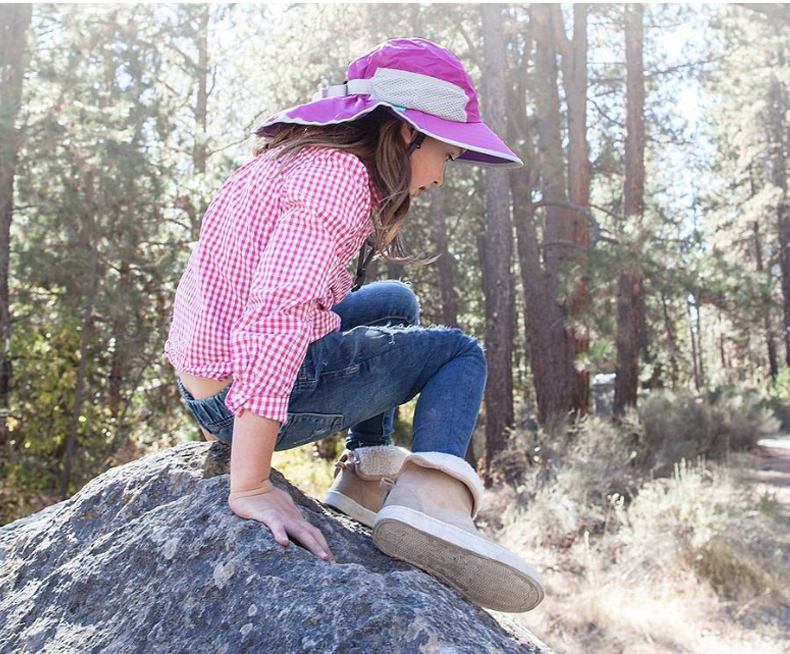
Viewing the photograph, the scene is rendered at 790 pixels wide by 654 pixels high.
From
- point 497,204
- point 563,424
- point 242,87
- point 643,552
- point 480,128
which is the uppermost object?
point 242,87

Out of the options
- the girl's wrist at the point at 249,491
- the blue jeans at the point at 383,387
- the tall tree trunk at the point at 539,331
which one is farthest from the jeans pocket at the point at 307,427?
the tall tree trunk at the point at 539,331

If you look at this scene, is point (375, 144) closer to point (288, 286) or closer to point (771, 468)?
point (288, 286)

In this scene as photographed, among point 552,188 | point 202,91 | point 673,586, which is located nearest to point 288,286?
point 673,586

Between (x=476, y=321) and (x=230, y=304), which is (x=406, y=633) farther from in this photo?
(x=476, y=321)

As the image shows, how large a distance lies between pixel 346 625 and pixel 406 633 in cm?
11

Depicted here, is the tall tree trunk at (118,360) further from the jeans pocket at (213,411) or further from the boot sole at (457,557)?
the boot sole at (457,557)

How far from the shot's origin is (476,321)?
694 inches

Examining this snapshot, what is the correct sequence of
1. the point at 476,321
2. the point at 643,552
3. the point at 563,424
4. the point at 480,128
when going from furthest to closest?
the point at 476,321 → the point at 563,424 → the point at 643,552 → the point at 480,128

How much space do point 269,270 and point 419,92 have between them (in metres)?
0.60

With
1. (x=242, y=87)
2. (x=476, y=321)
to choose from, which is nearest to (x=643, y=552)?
(x=242, y=87)

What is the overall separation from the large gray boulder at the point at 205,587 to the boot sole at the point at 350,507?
0.32 ft

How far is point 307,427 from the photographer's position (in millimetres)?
1990

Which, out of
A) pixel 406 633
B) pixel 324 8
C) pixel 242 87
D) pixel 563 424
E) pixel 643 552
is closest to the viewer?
pixel 406 633

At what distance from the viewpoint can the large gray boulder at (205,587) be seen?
4.81 feet
